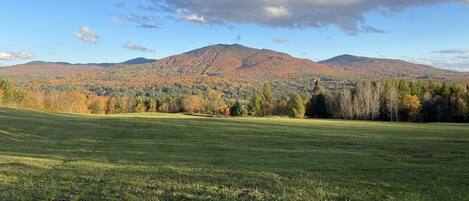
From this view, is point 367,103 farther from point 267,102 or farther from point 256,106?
point 256,106

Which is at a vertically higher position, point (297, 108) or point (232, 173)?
point (297, 108)

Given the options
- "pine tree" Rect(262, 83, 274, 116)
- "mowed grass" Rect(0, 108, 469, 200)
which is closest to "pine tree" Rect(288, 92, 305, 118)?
"pine tree" Rect(262, 83, 274, 116)

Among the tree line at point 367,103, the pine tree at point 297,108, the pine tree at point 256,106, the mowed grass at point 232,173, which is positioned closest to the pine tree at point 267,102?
the tree line at point 367,103

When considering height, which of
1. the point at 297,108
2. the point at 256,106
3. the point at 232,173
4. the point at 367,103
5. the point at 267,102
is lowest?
the point at 232,173

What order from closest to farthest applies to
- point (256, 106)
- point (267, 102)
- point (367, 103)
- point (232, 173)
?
point (232, 173) → point (367, 103) → point (256, 106) → point (267, 102)

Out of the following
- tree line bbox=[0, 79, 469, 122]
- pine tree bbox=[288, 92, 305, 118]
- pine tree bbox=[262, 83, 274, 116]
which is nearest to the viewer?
tree line bbox=[0, 79, 469, 122]

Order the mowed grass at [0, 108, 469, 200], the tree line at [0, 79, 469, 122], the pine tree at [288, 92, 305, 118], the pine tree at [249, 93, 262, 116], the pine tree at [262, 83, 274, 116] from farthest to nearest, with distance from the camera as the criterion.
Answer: the pine tree at [262, 83, 274, 116] < the pine tree at [249, 93, 262, 116] < the pine tree at [288, 92, 305, 118] < the tree line at [0, 79, 469, 122] < the mowed grass at [0, 108, 469, 200]

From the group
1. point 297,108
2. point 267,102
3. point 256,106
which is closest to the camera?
point 297,108

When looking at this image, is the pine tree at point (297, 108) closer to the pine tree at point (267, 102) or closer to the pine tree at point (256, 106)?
the pine tree at point (267, 102)

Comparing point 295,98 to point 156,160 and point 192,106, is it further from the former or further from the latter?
point 156,160

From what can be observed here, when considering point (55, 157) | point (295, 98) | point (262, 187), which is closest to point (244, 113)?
point (295, 98)

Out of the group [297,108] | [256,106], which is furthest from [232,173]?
[256,106]

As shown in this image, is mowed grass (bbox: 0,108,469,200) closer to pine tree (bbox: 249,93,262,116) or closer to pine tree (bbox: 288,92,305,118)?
pine tree (bbox: 288,92,305,118)

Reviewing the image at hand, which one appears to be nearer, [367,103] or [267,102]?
[367,103]
